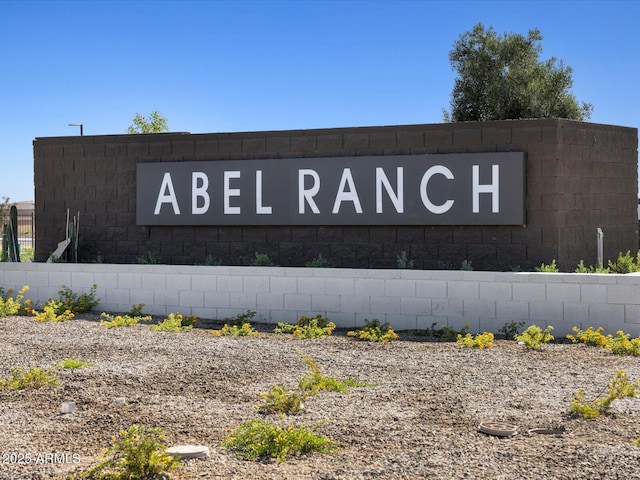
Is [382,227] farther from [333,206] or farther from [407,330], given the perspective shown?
[407,330]

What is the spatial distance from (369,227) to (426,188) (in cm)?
132

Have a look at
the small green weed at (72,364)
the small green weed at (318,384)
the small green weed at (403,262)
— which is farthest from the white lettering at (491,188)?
the small green weed at (72,364)

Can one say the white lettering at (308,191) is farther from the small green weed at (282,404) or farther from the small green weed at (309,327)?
the small green weed at (282,404)

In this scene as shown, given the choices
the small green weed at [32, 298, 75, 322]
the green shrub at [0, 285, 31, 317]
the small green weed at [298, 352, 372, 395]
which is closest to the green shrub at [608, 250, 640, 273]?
the small green weed at [298, 352, 372, 395]

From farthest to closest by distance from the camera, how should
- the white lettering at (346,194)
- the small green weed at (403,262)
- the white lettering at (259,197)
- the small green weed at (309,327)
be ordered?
the white lettering at (259,197) < the white lettering at (346,194) < the small green weed at (403,262) < the small green weed at (309,327)

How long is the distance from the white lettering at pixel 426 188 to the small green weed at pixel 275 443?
8.39 metres

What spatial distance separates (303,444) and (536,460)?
180 cm

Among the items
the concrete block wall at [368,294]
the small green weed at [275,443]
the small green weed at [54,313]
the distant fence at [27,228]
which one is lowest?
the small green weed at [275,443]

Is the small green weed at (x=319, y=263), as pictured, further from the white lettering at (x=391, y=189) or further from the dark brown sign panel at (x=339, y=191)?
the white lettering at (x=391, y=189)

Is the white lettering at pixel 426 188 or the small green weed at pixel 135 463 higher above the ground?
the white lettering at pixel 426 188

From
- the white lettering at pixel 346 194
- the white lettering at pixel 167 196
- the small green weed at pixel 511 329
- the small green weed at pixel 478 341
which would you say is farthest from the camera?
the white lettering at pixel 167 196

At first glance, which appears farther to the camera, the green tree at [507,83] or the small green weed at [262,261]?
the green tree at [507,83]

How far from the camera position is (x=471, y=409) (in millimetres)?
7938

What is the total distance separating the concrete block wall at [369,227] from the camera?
14227mm
